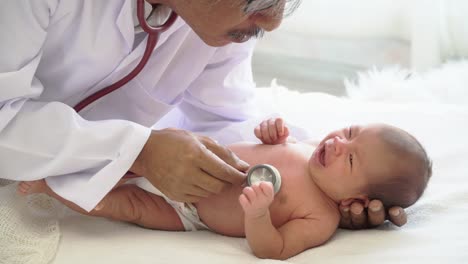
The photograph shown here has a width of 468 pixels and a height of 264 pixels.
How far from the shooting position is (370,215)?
1408mm

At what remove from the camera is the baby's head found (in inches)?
54.6

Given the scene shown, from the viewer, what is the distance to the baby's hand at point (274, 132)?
1.57 metres

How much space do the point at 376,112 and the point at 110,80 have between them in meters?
0.72

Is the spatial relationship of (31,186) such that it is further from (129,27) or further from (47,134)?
(129,27)

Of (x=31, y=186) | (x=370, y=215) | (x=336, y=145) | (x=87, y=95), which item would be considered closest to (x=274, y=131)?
(x=336, y=145)

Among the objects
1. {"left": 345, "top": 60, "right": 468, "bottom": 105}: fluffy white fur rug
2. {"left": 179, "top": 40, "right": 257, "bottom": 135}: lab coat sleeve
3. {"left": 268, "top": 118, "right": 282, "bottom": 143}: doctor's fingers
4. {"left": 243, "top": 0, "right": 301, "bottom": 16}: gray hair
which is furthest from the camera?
{"left": 345, "top": 60, "right": 468, "bottom": 105}: fluffy white fur rug

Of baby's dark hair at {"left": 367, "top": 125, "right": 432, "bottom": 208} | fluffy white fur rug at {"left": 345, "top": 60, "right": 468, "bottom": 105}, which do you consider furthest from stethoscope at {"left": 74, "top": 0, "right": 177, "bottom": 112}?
fluffy white fur rug at {"left": 345, "top": 60, "right": 468, "bottom": 105}

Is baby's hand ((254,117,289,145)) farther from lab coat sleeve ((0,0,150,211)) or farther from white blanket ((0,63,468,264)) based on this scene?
lab coat sleeve ((0,0,150,211))

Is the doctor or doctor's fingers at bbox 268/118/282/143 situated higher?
the doctor

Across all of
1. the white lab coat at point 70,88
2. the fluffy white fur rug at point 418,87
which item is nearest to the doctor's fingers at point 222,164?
the white lab coat at point 70,88

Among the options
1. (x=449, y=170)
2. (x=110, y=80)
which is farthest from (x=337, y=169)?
(x=110, y=80)

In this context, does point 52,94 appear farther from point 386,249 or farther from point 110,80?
point 386,249

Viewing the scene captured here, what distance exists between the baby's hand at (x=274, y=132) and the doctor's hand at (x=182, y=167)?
20 centimetres

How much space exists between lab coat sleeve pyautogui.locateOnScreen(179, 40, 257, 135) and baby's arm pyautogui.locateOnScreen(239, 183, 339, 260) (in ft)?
1.45
